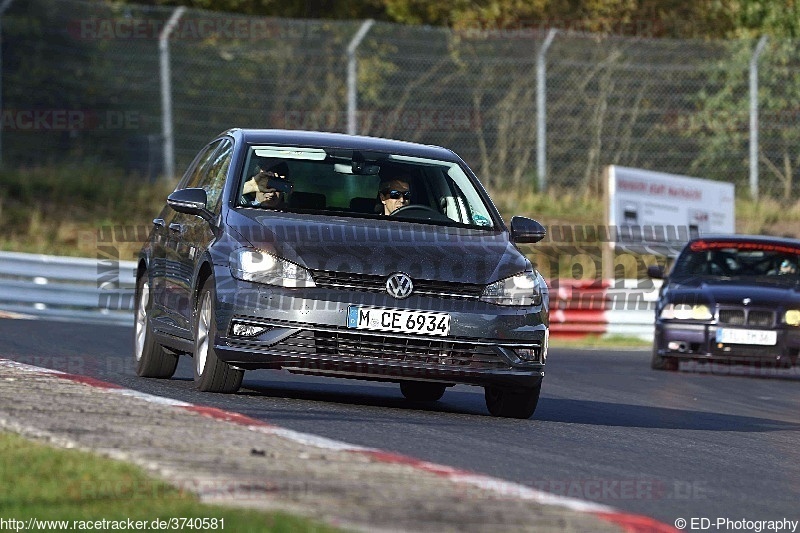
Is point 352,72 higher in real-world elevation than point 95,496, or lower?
higher

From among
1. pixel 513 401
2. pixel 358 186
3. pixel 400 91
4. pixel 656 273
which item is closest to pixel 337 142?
pixel 358 186

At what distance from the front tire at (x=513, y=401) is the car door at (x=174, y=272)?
1971 millimetres

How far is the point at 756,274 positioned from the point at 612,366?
1.98 m

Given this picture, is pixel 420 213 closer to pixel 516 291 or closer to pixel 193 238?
pixel 516 291

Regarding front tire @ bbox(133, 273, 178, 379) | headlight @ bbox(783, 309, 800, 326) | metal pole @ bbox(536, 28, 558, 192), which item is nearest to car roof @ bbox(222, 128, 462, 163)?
front tire @ bbox(133, 273, 178, 379)

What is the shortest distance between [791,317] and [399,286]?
8.99 meters

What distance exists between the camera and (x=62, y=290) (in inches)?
895

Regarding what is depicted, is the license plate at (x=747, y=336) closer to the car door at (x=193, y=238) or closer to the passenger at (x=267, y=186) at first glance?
the car door at (x=193, y=238)

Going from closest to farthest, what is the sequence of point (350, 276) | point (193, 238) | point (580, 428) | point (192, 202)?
1. point (350, 276)
2. point (580, 428)
3. point (192, 202)
4. point (193, 238)

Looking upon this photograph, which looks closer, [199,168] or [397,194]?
[397,194]

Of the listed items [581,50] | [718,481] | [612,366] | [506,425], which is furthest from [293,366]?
[581,50]

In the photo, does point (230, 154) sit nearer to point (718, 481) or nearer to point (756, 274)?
point (718, 481)

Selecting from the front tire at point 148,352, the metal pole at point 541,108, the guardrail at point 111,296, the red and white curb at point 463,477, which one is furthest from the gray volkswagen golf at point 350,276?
the metal pole at point 541,108

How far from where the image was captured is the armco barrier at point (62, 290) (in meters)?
22.6
